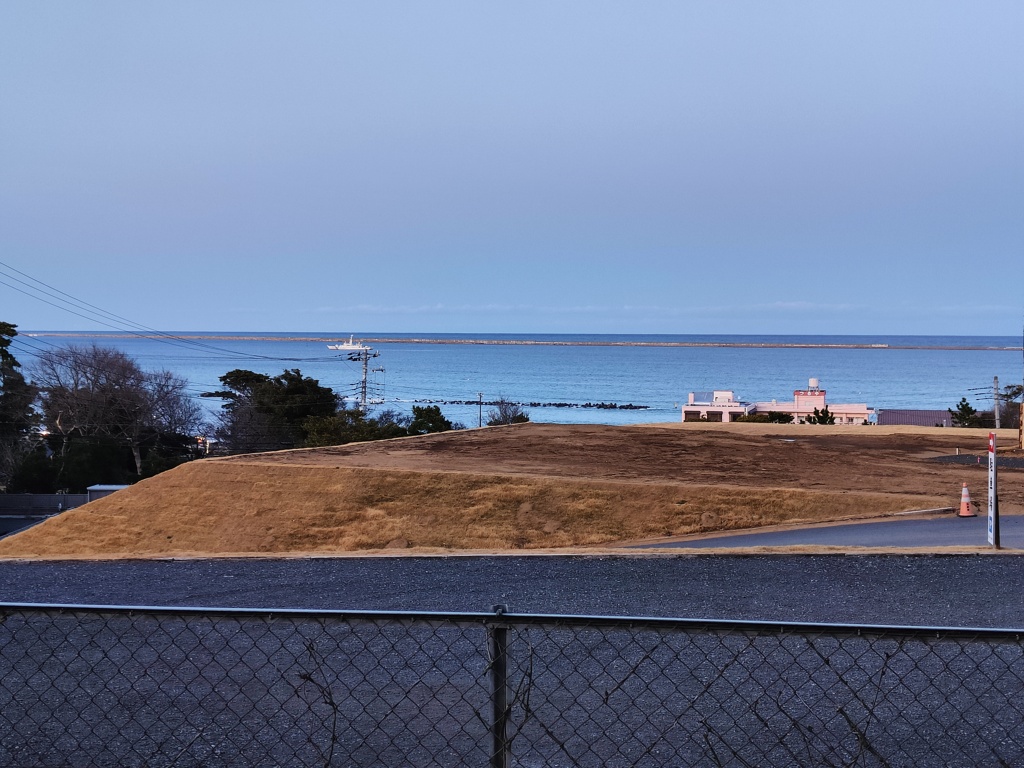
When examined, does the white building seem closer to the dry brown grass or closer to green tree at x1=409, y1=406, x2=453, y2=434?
green tree at x1=409, y1=406, x2=453, y2=434

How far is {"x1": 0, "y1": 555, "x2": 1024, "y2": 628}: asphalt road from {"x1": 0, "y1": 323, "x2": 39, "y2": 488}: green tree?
1298 inches

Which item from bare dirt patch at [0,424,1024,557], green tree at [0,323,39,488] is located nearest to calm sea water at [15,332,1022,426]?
green tree at [0,323,39,488]

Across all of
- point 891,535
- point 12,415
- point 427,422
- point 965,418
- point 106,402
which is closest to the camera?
point 891,535

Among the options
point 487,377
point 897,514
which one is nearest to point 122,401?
point 897,514

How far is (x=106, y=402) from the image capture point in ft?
137

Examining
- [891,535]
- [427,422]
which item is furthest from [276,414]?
[891,535]

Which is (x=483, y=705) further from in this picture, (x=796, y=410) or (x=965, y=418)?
(x=796, y=410)

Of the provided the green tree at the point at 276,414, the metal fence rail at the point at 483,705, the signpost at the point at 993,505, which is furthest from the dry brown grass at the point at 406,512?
the green tree at the point at 276,414

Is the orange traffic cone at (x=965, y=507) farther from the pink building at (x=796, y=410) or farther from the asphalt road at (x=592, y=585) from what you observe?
the pink building at (x=796, y=410)

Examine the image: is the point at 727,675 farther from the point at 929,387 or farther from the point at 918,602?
the point at 929,387

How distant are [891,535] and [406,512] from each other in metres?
5.96

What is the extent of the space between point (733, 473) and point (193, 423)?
3759 centimetres

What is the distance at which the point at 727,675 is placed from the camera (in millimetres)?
5191

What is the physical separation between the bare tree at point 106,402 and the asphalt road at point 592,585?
32.7m
